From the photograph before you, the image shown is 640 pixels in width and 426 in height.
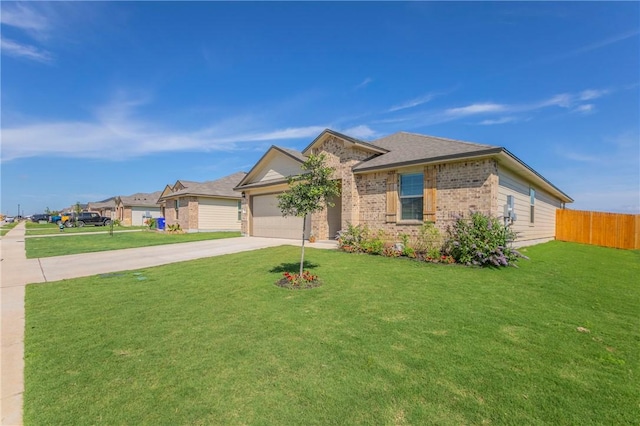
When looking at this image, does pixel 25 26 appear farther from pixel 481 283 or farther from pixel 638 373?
pixel 638 373

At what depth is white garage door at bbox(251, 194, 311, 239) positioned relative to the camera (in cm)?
1612

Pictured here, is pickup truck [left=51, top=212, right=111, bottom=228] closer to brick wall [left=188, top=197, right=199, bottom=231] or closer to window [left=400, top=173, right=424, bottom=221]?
brick wall [left=188, top=197, right=199, bottom=231]

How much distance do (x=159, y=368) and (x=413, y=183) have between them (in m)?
10.0

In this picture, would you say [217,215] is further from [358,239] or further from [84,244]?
[358,239]

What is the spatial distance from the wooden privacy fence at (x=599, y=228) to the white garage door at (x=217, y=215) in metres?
24.6

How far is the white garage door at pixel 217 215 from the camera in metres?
24.3

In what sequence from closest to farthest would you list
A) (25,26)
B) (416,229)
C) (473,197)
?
(25,26)
(473,197)
(416,229)

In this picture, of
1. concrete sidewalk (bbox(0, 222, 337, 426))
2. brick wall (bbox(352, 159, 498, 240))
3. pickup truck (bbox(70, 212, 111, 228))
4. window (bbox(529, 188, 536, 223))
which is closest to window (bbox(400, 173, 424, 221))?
brick wall (bbox(352, 159, 498, 240))

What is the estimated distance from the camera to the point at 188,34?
1147 centimetres

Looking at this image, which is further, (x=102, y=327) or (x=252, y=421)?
(x=102, y=327)

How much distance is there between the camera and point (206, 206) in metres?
24.5

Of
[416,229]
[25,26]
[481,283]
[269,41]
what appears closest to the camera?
[481,283]

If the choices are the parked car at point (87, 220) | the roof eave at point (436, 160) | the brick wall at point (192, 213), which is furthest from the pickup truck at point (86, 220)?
the roof eave at point (436, 160)

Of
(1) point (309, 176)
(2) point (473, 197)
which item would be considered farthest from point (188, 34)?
(2) point (473, 197)
